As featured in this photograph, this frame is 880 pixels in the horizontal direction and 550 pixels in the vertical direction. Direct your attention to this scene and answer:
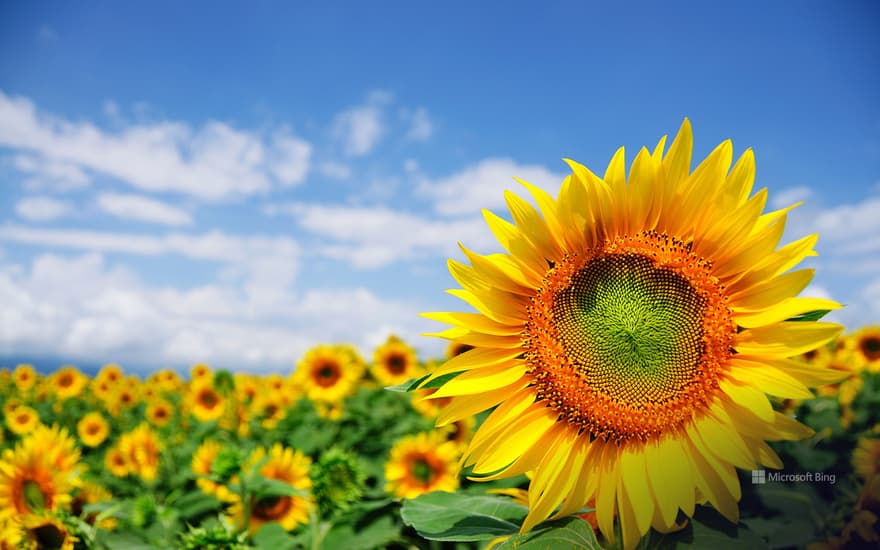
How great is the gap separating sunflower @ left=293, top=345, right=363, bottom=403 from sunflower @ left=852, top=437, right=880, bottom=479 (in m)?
6.00

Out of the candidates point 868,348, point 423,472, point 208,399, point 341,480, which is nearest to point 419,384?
point 341,480

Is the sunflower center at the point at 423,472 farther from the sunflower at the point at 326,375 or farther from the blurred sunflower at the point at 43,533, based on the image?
the sunflower at the point at 326,375

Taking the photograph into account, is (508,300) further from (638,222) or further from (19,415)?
(19,415)

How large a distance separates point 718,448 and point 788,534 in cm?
74

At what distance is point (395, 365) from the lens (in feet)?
27.5

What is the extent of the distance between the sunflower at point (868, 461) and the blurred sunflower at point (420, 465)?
9.04ft

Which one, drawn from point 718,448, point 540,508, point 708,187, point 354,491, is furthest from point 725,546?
point 354,491

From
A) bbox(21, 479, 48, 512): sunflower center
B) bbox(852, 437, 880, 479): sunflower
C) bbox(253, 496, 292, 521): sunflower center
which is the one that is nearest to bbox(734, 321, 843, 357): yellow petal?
bbox(852, 437, 880, 479): sunflower

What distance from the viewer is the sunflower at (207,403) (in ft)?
28.4

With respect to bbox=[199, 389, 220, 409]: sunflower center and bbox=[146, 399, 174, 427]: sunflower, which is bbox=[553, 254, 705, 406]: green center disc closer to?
bbox=[199, 389, 220, 409]: sunflower center

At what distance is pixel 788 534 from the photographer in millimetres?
1872

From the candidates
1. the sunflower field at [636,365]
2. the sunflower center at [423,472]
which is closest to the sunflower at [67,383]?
the sunflower center at [423,472]

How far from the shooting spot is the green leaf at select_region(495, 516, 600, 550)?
135 cm

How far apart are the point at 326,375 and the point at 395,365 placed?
3.23 ft
